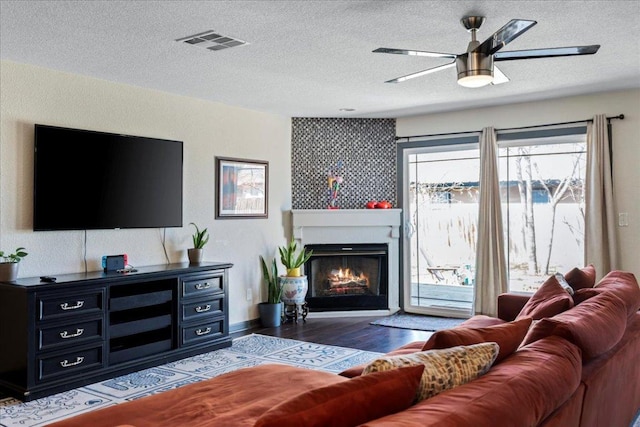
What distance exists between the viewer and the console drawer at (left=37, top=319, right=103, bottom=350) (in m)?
3.75

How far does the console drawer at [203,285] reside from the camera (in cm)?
478

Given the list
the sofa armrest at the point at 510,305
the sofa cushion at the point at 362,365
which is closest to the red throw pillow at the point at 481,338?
the sofa cushion at the point at 362,365

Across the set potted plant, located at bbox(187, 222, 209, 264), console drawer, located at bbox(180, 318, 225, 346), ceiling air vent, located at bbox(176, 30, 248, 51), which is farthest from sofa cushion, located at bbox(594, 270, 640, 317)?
potted plant, located at bbox(187, 222, 209, 264)

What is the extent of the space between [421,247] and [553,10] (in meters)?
3.94

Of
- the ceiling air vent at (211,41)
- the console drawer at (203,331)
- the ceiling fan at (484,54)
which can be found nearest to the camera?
the ceiling fan at (484,54)

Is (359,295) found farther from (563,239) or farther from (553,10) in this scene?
(553,10)

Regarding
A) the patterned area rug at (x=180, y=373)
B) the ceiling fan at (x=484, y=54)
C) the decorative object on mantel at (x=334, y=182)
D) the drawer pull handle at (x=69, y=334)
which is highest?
the ceiling fan at (x=484, y=54)

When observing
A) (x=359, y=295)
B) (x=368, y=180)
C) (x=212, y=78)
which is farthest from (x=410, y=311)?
(x=212, y=78)

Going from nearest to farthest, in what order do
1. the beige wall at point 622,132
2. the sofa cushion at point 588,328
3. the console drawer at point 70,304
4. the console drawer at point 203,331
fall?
the sofa cushion at point 588,328
the console drawer at point 70,304
the console drawer at point 203,331
the beige wall at point 622,132

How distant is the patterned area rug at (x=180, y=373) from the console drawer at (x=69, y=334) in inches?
13.6

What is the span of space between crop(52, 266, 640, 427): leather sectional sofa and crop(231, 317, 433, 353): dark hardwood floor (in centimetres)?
216

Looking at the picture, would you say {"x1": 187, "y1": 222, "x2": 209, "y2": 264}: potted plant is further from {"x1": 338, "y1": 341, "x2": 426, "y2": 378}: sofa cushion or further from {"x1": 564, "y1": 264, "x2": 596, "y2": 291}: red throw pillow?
{"x1": 564, "y1": 264, "x2": 596, "y2": 291}: red throw pillow

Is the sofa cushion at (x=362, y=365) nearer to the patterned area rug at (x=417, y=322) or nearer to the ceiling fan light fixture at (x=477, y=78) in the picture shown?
the ceiling fan light fixture at (x=477, y=78)

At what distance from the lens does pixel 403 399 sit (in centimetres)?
151
